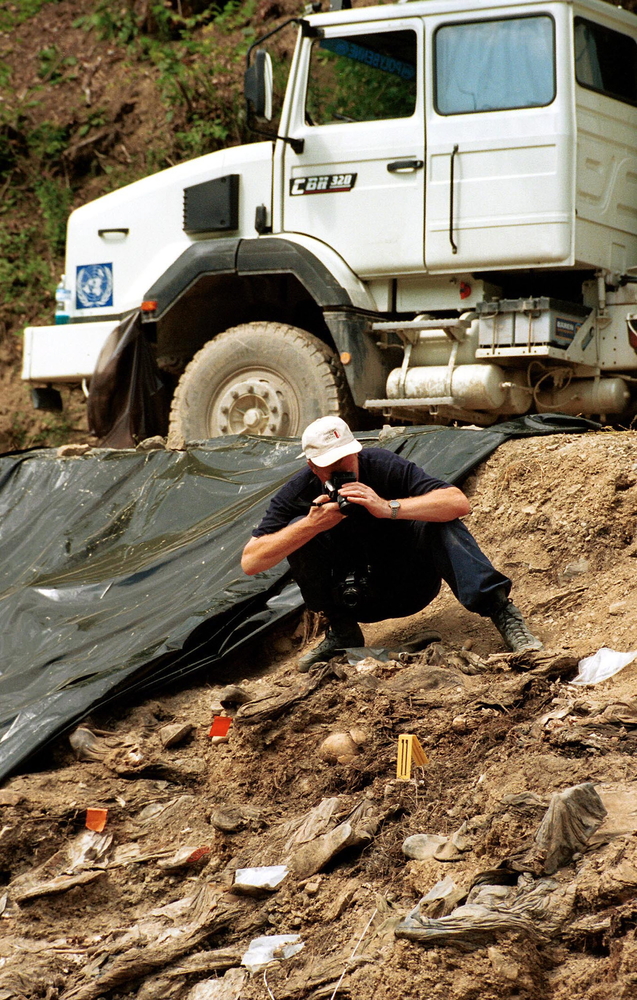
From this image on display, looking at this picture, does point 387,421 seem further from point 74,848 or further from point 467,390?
point 74,848

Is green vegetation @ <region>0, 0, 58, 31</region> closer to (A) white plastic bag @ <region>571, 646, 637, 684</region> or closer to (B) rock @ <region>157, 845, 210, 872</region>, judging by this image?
(A) white plastic bag @ <region>571, 646, 637, 684</region>

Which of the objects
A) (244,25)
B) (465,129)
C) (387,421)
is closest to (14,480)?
(387,421)

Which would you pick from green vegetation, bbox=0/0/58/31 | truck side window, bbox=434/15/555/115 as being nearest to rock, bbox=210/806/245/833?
truck side window, bbox=434/15/555/115

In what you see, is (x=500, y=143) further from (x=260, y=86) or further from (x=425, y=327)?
(x=260, y=86)

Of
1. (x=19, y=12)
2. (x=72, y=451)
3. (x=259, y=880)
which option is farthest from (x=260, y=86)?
(x=19, y=12)

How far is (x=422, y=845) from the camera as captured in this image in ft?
9.93

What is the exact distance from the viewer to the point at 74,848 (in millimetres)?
3717

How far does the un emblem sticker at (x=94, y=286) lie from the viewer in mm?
7641

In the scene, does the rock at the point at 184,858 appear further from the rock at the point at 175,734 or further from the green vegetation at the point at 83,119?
the green vegetation at the point at 83,119

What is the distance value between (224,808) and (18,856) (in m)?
0.73

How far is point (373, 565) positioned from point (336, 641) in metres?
0.37

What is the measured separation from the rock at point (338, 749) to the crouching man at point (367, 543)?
0.73 m

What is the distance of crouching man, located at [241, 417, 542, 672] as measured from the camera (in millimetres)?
4145

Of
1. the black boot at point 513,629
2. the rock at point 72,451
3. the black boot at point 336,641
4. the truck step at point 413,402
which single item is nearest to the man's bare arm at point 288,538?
the black boot at point 336,641
